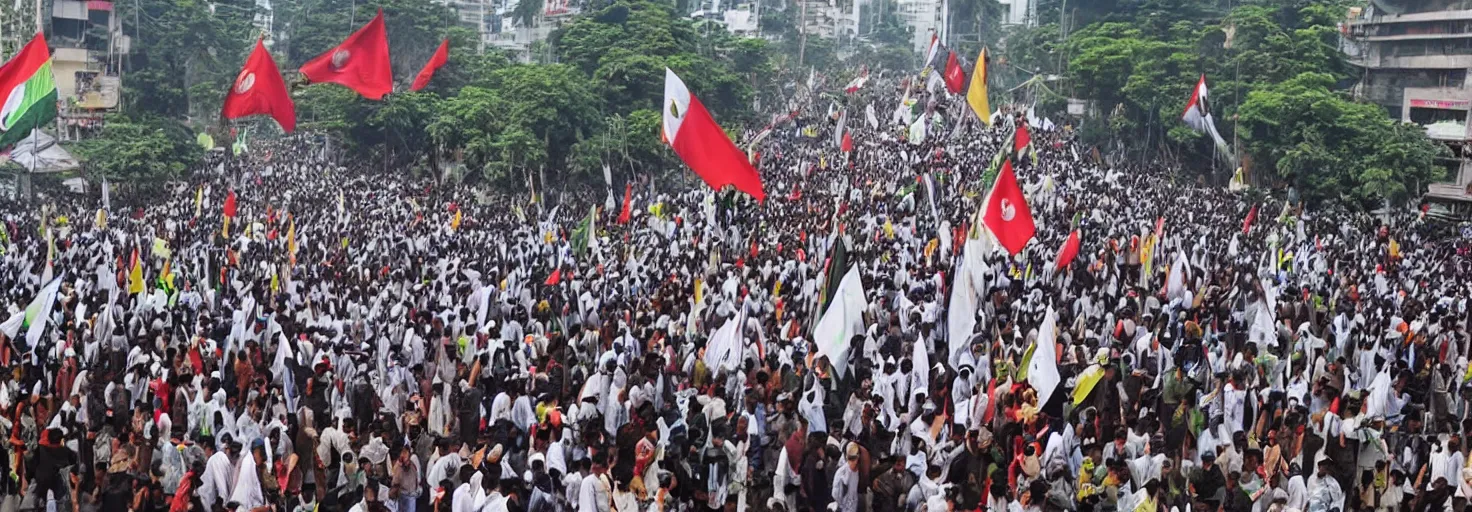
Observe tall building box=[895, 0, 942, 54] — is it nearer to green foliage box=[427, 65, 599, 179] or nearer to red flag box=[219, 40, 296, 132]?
green foliage box=[427, 65, 599, 179]

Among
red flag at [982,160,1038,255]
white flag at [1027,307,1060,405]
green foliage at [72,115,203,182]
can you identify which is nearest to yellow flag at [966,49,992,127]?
red flag at [982,160,1038,255]

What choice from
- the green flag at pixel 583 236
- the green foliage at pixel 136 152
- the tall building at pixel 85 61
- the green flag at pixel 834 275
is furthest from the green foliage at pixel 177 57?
the green flag at pixel 834 275

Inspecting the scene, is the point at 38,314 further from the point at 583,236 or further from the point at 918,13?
the point at 918,13

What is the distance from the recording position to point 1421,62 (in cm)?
3997

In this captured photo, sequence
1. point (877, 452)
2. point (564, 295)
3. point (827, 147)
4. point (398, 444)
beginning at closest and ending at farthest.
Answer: point (398, 444)
point (877, 452)
point (564, 295)
point (827, 147)

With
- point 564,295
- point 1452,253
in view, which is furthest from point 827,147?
point 564,295

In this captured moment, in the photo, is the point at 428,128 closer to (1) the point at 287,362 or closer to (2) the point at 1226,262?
(2) the point at 1226,262

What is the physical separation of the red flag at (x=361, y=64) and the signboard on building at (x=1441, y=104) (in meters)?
26.8

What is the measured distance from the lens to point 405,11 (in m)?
43.2

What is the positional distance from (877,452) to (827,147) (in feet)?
102

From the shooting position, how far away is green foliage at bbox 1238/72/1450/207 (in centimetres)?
3150

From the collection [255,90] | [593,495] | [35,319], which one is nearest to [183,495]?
[593,495]

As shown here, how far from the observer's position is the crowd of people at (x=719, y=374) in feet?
28.6

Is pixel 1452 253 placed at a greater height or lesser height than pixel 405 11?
lesser
